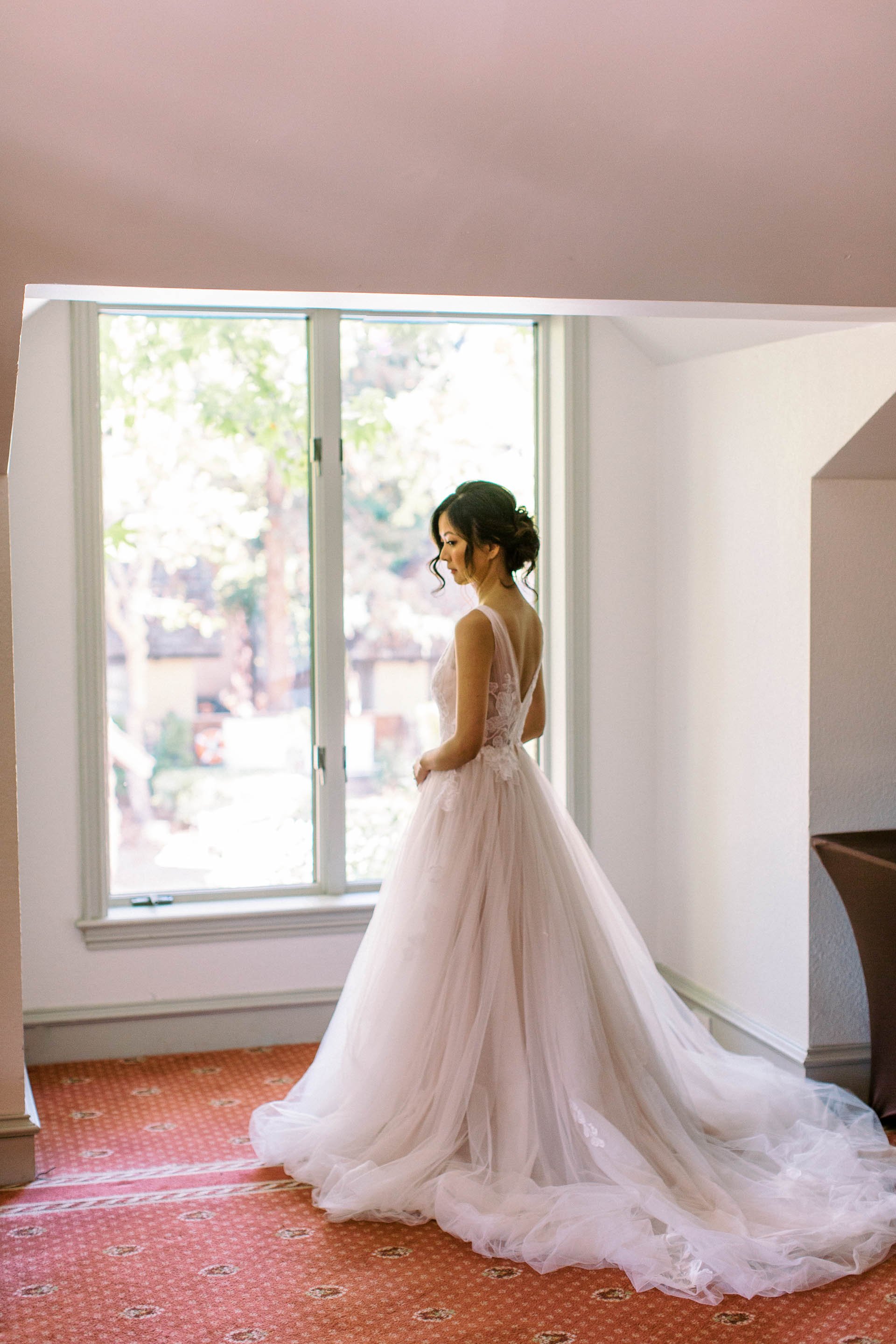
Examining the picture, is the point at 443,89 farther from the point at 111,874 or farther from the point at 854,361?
the point at 111,874

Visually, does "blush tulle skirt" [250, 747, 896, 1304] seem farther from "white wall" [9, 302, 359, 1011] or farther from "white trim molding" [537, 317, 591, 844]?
"white trim molding" [537, 317, 591, 844]

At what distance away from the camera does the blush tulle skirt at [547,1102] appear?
2809 millimetres

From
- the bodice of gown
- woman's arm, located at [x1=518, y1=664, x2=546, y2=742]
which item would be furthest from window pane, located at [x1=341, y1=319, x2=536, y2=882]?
the bodice of gown

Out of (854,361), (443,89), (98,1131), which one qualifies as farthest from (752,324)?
(98,1131)

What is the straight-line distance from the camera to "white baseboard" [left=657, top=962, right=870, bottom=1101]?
3.71 metres

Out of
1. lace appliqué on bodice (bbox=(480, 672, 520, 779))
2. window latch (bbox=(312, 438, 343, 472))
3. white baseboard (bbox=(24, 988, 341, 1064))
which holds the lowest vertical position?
white baseboard (bbox=(24, 988, 341, 1064))

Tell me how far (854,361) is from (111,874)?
Result: 279cm

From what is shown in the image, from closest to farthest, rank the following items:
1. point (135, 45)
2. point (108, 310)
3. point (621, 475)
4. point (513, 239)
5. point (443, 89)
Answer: point (135, 45) → point (443, 89) → point (513, 239) → point (108, 310) → point (621, 475)

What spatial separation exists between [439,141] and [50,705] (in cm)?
233

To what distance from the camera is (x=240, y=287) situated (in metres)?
2.66

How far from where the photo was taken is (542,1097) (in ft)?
10.3

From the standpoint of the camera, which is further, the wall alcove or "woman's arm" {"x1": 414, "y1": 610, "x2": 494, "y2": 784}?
the wall alcove

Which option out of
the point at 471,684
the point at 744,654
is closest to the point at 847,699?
the point at 744,654

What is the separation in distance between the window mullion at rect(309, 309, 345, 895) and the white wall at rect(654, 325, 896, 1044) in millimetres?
1112
